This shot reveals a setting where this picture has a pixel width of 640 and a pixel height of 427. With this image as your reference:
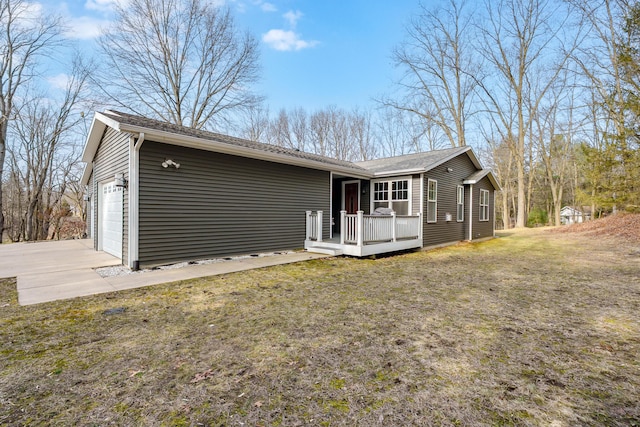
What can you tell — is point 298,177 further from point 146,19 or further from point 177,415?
point 146,19

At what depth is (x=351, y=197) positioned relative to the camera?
38.4 feet

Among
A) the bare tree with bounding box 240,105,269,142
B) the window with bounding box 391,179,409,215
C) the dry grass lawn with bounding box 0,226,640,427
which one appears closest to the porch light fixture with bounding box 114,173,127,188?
the dry grass lawn with bounding box 0,226,640,427

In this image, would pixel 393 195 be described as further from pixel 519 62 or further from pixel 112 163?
pixel 519 62

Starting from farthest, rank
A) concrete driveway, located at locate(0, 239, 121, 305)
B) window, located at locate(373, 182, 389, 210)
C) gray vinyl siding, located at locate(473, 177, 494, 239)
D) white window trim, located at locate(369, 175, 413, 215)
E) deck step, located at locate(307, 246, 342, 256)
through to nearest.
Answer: gray vinyl siding, located at locate(473, 177, 494, 239)
window, located at locate(373, 182, 389, 210)
white window trim, located at locate(369, 175, 413, 215)
deck step, located at locate(307, 246, 342, 256)
concrete driveway, located at locate(0, 239, 121, 305)

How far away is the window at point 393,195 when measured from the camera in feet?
34.6

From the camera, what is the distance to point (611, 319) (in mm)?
3480

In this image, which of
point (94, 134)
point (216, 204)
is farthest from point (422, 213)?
point (94, 134)

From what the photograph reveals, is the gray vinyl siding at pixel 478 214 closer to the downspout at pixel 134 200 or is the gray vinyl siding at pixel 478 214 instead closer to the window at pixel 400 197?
the window at pixel 400 197

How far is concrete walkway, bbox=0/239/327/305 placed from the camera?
182 inches

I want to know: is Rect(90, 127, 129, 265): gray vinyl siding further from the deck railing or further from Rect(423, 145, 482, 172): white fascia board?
Rect(423, 145, 482, 172): white fascia board

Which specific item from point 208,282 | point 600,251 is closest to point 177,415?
point 208,282

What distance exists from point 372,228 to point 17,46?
21413 millimetres

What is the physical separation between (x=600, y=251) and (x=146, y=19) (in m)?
23.0

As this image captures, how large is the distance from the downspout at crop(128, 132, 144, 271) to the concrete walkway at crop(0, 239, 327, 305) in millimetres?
543
